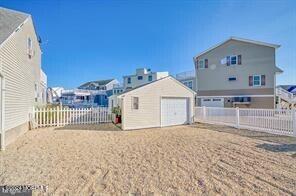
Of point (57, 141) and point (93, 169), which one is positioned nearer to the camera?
point (93, 169)

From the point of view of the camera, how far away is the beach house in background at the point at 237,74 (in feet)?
68.6

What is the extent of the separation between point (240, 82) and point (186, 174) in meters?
20.9

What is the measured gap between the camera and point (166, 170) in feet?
15.6

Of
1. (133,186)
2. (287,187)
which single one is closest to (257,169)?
(287,187)

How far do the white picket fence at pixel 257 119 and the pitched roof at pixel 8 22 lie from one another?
12989 millimetres

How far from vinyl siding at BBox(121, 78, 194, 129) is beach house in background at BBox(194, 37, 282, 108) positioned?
11857 mm

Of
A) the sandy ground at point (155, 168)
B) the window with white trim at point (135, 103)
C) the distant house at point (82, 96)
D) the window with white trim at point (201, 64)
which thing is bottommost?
the sandy ground at point (155, 168)

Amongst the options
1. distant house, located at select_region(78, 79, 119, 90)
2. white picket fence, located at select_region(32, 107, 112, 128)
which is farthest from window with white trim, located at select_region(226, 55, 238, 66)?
distant house, located at select_region(78, 79, 119, 90)

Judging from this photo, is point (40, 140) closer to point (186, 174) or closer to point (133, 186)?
point (133, 186)

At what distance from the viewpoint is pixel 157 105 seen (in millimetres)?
12930

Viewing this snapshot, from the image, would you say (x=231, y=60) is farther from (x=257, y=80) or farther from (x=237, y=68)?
(x=257, y=80)

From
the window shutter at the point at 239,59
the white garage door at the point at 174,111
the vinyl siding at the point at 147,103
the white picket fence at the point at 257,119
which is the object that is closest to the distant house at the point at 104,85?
the window shutter at the point at 239,59

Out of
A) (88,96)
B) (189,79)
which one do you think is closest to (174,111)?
(189,79)

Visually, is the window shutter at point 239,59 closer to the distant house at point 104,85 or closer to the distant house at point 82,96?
the distant house at point 82,96
